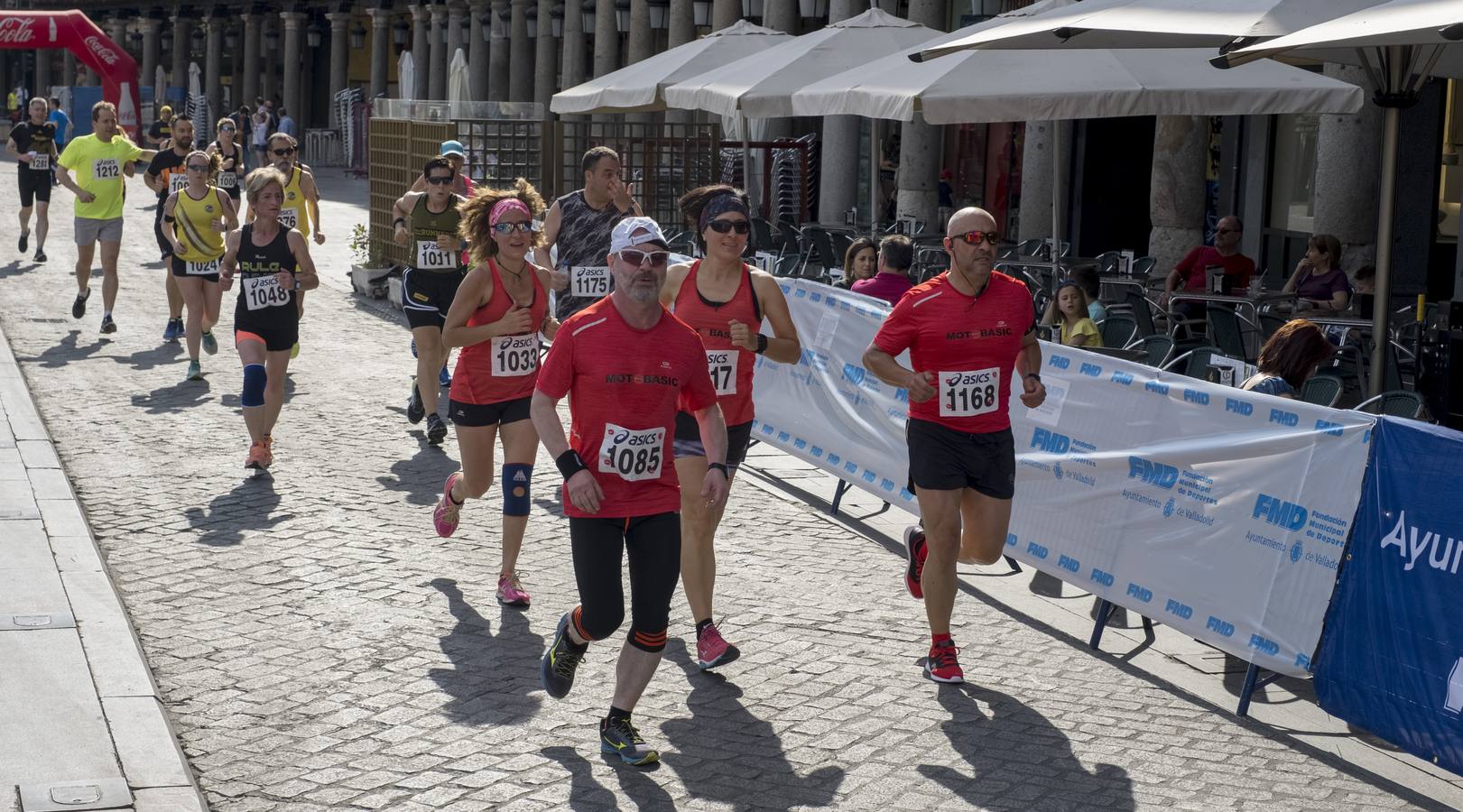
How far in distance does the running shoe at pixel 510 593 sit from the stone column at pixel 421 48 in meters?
48.9

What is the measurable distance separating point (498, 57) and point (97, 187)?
33.8m

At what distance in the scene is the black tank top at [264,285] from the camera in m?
10.3

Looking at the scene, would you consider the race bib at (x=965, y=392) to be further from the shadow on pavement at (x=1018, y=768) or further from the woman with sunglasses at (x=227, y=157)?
the woman with sunglasses at (x=227, y=157)

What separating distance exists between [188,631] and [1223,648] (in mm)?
3862

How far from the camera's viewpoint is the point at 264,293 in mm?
10305

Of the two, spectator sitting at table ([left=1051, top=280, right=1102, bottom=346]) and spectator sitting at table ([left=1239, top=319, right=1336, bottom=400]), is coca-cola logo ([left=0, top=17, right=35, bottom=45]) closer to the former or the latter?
spectator sitting at table ([left=1051, top=280, right=1102, bottom=346])

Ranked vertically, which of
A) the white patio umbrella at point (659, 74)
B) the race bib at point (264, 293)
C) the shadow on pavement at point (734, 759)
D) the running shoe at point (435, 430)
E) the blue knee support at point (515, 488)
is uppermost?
the white patio umbrella at point (659, 74)

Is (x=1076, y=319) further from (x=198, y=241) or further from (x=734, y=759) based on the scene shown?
(x=198, y=241)

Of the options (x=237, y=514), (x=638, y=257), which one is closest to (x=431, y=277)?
(x=237, y=514)

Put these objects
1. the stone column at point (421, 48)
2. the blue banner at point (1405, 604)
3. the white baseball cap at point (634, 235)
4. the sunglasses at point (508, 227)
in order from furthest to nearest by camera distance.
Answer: the stone column at point (421, 48) < the sunglasses at point (508, 227) < the white baseball cap at point (634, 235) < the blue banner at point (1405, 604)

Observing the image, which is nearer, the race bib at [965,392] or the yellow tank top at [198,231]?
the race bib at [965,392]

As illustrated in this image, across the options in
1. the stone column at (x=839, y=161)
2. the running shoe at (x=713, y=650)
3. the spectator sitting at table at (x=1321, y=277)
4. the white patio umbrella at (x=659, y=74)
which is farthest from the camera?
the stone column at (x=839, y=161)

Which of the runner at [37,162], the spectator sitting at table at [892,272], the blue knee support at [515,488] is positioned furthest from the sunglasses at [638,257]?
the runner at [37,162]

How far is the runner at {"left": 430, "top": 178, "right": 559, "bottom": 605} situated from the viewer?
7.68 m
